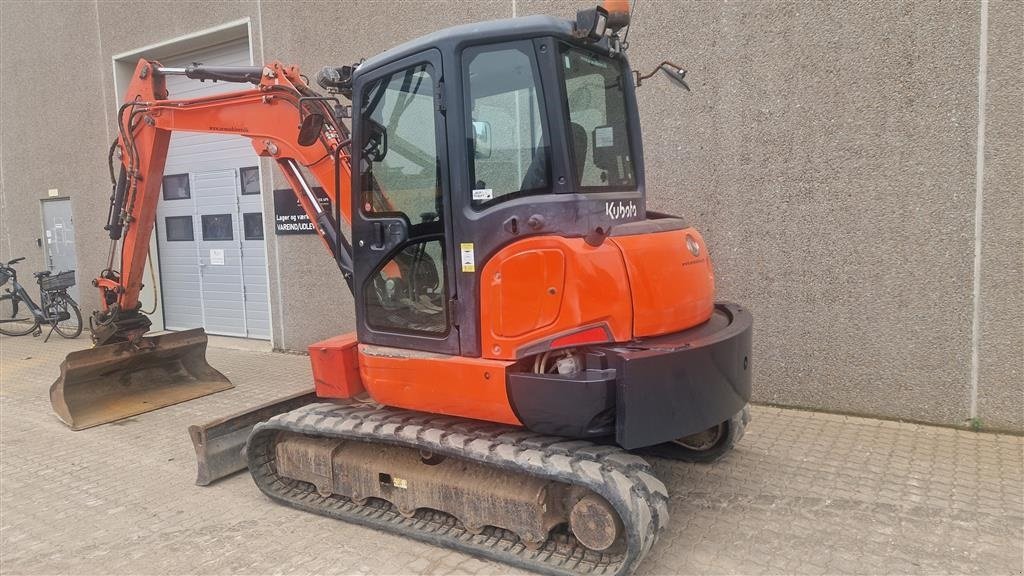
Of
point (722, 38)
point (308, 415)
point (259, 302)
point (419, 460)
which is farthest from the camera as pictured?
point (259, 302)

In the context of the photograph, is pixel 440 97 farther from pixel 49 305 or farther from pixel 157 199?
pixel 49 305

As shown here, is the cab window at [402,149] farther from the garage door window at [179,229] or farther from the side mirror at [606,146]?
the garage door window at [179,229]

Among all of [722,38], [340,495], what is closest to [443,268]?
[340,495]

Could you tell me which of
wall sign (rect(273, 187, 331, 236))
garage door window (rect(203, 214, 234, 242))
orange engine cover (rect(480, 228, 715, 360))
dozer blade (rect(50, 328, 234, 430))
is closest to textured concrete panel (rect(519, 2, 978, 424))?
orange engine cover (rect(480, 228, 715, 360))

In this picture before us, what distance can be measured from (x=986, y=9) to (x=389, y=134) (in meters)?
4.52

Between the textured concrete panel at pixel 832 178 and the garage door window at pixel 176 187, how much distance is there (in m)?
7.81

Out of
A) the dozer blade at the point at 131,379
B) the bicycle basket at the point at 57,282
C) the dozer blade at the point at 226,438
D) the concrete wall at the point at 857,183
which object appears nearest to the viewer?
the dozer blade at the point at 226,438

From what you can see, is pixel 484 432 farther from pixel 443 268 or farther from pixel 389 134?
pixel 389 134

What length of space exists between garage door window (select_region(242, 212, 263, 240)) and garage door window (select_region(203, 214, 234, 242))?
403 millimetres

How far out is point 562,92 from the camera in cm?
328

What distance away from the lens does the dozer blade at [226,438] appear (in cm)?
456

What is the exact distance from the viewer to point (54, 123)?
1177cm

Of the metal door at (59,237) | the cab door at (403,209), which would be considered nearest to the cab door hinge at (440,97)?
the cab door at (403,209)

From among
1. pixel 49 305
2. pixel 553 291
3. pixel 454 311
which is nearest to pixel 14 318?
pixel 49 305
